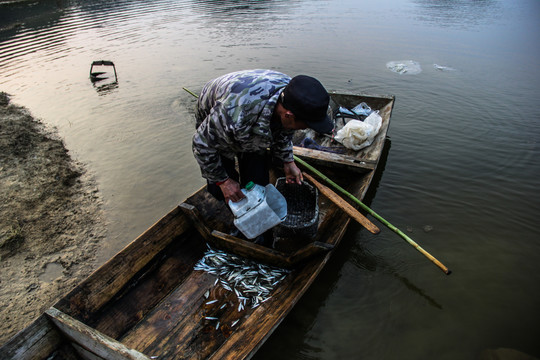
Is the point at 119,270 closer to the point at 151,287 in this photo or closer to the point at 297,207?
the point at 151,287

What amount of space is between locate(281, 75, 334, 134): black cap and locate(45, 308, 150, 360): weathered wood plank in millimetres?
2729

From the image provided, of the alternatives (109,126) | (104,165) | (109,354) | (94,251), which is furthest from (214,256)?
(109,126)

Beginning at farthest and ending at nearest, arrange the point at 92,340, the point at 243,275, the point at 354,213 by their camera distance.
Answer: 1. the point at 354,213
2. the point at 243,275
3. the point at 92,340

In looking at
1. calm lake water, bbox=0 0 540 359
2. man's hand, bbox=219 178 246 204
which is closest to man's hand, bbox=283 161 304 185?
man's hand, bbox=219 178 246 204

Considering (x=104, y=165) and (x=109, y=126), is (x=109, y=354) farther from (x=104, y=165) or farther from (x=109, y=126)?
(x=109, y=126)

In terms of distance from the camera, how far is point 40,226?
5.75m

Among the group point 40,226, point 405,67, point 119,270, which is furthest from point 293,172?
point 405,67

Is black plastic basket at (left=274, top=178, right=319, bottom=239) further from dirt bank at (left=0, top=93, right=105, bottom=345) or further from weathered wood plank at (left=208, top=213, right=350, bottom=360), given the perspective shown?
dirt bank at (left=0, top=93, right=105, bottom=345)

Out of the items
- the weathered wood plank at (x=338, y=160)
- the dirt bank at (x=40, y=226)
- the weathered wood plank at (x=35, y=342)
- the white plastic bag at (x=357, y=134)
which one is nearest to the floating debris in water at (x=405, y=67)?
the white plastic bag at (x=357, y=134)

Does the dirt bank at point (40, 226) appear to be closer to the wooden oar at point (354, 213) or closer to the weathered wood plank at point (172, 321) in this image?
the weathered wood plank at point (172, 321)

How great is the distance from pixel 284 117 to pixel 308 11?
27140 mm

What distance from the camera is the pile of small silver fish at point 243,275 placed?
13.3 feet

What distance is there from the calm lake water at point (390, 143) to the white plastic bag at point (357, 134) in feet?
3.54

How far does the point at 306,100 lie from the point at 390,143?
6727 millimetres
